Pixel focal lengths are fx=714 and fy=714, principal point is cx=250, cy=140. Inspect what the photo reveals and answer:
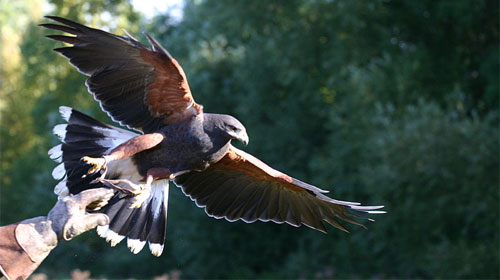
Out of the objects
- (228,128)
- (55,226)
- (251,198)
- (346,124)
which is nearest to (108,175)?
(228,128)

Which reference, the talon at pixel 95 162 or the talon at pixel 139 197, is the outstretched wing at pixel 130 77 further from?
the talon at pixel 139 197

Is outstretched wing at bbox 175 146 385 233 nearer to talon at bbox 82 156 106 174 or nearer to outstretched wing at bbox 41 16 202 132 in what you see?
outstretched wing at bbox 41 16 202 132

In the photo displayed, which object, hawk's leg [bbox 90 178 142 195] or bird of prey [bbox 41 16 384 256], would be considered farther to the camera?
bird of prey [bbox 41 16 384 256]

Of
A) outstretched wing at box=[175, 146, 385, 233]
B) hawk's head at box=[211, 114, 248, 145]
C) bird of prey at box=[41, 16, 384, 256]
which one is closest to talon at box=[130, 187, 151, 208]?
bird of prey at box=[41, 16, 384, 256]

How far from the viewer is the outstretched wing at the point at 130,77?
18.1 feet

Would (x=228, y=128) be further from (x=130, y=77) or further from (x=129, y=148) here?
(x=130, y=77)

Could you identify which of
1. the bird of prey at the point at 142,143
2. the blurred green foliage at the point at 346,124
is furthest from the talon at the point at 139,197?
the blurred green foliage at the point at 346,124

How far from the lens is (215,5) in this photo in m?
18.0

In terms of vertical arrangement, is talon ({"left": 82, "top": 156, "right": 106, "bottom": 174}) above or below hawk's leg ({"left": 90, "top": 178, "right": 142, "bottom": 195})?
above

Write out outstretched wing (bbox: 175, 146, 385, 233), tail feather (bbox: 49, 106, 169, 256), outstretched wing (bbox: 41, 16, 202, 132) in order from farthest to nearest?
outstretched wing (bbox: 175, 146, 385, 233), tail feather (bbox: 49, 106, 169, 256), outstretched wing (bbox: 41, 16, 202, 132)

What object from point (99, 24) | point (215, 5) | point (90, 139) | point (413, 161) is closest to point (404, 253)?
point (413, 161)

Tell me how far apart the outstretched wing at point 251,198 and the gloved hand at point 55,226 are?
8.88 ft

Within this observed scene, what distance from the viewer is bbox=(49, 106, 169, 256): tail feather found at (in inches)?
228

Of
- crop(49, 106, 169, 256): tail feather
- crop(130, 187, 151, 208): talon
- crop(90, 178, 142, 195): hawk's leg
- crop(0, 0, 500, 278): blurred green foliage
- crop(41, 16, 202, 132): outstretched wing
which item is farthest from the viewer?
crop(0, 0, 500, 278): blurred green foliage
